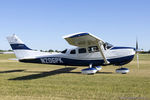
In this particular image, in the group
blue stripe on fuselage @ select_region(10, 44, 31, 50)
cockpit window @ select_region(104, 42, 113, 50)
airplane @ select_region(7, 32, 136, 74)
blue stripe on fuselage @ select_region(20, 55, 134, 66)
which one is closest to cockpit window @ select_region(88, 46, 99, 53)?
airplane @ select_region(7, 32, 136, 74)

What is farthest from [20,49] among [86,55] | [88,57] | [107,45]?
[107,45]

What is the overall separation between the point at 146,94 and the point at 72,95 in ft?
8.41

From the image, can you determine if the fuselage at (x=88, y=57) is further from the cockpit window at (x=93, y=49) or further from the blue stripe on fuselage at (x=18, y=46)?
the blue stripe on fuselage at (x=18, y=46)

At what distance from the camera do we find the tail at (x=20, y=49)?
1384 centimetres

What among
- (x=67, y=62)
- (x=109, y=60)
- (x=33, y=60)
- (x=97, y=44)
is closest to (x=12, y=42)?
(x=33, y=60)

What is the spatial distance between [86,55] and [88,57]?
0.22 metres

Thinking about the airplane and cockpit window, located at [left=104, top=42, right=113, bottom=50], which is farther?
cockpit window, located at [left=104, top=42, right=113, bottom=50]

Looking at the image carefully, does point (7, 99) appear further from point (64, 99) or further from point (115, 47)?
point (115, 47)

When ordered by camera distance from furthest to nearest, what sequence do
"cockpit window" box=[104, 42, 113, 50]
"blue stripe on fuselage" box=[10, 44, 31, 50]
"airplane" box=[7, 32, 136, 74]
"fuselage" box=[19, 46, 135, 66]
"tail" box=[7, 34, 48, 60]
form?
"blue stripe on fuselage" box=[10, 44, 31, 50] → "tail" box=[7, 34, 48, 60] → "cockpit window" box=[104, 42, 113, 50] → "fuselage" box=[19, 46, 135, 66] → "airplane" box=[7, 32, 136, 74]

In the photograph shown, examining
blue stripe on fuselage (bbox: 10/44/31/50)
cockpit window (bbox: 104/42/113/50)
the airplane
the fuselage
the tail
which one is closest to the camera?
the airplane

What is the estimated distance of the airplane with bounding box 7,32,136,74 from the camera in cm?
1174

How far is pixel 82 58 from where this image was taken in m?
12.8

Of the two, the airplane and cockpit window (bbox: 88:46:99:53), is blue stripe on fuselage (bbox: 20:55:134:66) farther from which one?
cockpit window (bbox: 88:46:99:53)

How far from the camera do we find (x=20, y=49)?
1401cm
